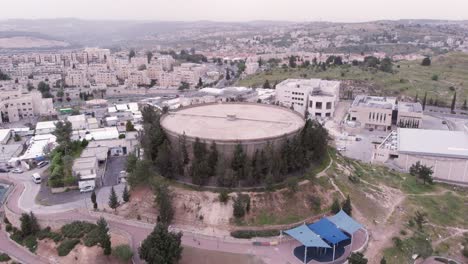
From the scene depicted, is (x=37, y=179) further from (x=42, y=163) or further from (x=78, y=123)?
(x=78, y=123)

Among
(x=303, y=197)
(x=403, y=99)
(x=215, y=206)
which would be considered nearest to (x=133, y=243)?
(x=215, y=206)

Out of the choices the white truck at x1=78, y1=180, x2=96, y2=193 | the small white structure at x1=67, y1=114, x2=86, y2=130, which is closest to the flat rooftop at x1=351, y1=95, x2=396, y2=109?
the small white structure at x1=67, y1=114, x2=86, y2=130

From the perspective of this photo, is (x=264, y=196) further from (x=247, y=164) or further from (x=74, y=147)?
(x=74, y=147)

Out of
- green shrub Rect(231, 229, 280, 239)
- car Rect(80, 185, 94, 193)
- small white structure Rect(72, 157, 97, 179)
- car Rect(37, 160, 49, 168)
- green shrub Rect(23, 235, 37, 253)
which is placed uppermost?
small white structure Rect(72, 157, 97, 179)

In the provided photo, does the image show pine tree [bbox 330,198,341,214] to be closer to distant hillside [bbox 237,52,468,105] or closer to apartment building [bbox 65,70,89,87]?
distant hillside [bbox 237,52,468,105]

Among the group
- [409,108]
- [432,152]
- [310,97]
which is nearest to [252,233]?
[432,152]

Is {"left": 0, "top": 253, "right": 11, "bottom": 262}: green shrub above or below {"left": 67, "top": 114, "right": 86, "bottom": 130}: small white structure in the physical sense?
below

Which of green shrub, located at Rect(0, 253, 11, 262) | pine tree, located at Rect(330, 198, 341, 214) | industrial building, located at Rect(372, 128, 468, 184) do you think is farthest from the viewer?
industrial building, located at Rect(372, 128, 468, 184)
